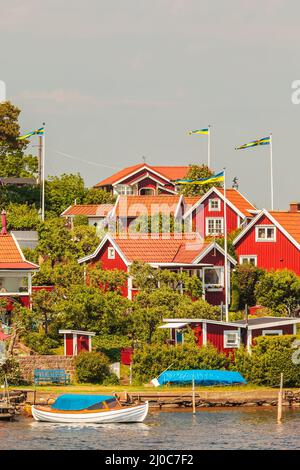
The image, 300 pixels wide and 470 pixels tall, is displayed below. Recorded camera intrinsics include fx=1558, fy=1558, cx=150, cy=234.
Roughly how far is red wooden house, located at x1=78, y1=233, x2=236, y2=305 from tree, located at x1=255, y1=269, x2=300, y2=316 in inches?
126

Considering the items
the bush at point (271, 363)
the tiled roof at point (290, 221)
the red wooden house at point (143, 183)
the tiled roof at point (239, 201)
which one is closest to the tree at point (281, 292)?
the tiled roof at point (290, 221)

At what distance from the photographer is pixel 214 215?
11231cm

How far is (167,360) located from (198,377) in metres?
2.10

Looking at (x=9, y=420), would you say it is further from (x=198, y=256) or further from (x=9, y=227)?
(x=9, y=227)

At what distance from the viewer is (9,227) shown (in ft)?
378

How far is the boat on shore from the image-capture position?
250ft

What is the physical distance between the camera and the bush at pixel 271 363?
3297 inches

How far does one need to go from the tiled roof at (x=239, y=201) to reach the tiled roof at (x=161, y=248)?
12008mm

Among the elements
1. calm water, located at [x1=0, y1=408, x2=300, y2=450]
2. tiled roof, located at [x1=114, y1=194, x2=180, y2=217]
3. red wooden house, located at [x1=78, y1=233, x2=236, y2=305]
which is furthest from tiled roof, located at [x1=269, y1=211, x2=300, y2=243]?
calm water, located at [x1=0, y1=408, x2=300, y2=450]

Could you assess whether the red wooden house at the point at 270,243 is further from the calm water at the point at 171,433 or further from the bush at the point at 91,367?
the calm water at the point at 171,433

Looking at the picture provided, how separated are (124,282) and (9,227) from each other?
2129cm

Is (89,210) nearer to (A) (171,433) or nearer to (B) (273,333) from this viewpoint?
(B) (273,333)

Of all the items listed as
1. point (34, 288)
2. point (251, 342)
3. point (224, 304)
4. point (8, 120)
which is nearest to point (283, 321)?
point (251, 342)

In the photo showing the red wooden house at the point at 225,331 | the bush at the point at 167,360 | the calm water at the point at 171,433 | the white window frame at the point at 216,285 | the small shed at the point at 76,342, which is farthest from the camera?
the white window frame at the point at 216,285
